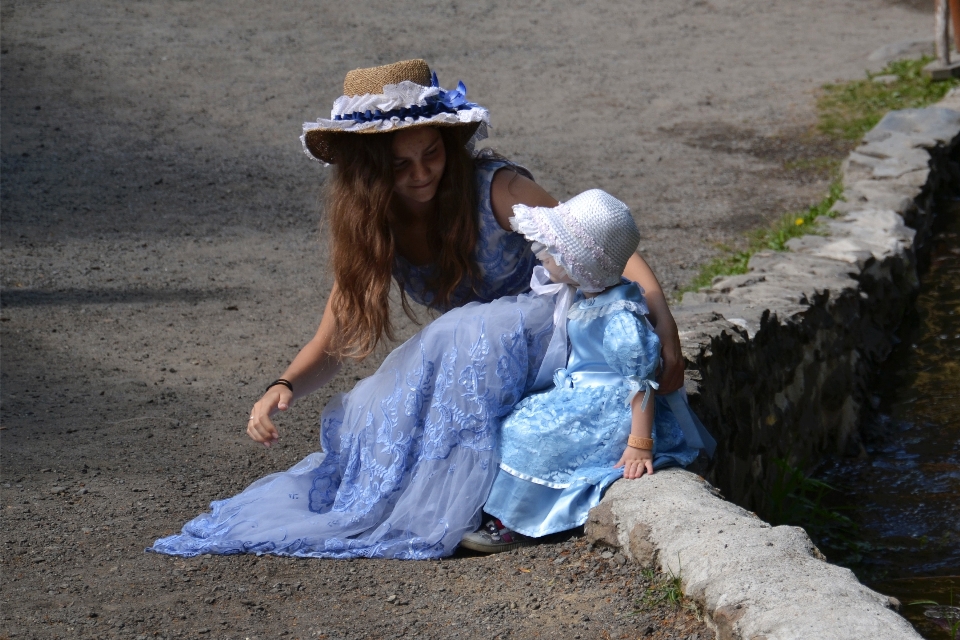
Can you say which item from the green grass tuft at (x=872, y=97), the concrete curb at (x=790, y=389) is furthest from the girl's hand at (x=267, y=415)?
the green grass tuft at (x=872, y=97)

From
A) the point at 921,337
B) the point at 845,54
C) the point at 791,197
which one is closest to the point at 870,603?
the point at 921,337

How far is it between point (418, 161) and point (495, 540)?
1.02 metres

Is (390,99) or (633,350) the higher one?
(390,99)

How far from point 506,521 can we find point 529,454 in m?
0.18

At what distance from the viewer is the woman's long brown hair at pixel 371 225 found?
3.12 meters

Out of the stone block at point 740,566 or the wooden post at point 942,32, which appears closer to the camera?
the stone block at point 740,566

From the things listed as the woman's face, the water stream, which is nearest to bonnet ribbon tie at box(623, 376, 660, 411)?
the woman's face

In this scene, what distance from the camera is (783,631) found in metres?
2.10

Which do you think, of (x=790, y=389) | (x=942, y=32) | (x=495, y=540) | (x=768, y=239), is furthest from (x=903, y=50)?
(x=495, y=540)

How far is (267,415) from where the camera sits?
2996mm

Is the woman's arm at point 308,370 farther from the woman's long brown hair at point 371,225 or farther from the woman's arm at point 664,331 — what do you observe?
the woman's arm at point 664,331

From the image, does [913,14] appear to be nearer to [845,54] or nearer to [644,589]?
[845,54]

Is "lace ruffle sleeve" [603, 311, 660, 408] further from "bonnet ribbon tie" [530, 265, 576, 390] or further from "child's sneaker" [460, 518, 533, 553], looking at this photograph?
"child's sneaker" [460, 518, 533, 553]

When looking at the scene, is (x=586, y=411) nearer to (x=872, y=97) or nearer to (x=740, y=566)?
(x=740, y=566)
